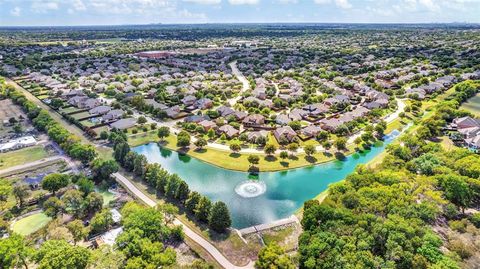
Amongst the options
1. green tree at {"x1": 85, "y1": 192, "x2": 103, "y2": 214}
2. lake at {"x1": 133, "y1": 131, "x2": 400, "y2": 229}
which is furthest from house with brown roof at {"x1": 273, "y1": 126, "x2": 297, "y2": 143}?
green tree at {"x1": 85, "y1": 192, "x2": 103, "y2": 214}

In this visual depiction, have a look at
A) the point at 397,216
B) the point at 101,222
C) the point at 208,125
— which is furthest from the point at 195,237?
the point at 208,125

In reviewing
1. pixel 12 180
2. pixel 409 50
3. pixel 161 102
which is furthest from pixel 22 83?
pixel 409 50

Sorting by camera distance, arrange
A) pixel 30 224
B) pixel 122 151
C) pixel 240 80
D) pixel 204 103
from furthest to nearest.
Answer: pixel 240 80
pixel 204 103
pixel 122 151
pixel 30 224

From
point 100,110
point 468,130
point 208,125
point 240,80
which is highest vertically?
point 240,80

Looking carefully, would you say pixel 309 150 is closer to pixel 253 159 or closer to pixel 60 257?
pixel 253 159

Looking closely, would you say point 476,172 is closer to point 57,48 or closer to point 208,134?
point 208,134

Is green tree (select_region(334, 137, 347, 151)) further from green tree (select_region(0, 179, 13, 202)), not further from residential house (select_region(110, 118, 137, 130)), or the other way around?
A: green tree (select_region(0, 179, 13, 202))

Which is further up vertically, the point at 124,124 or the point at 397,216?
the point at 397,216
